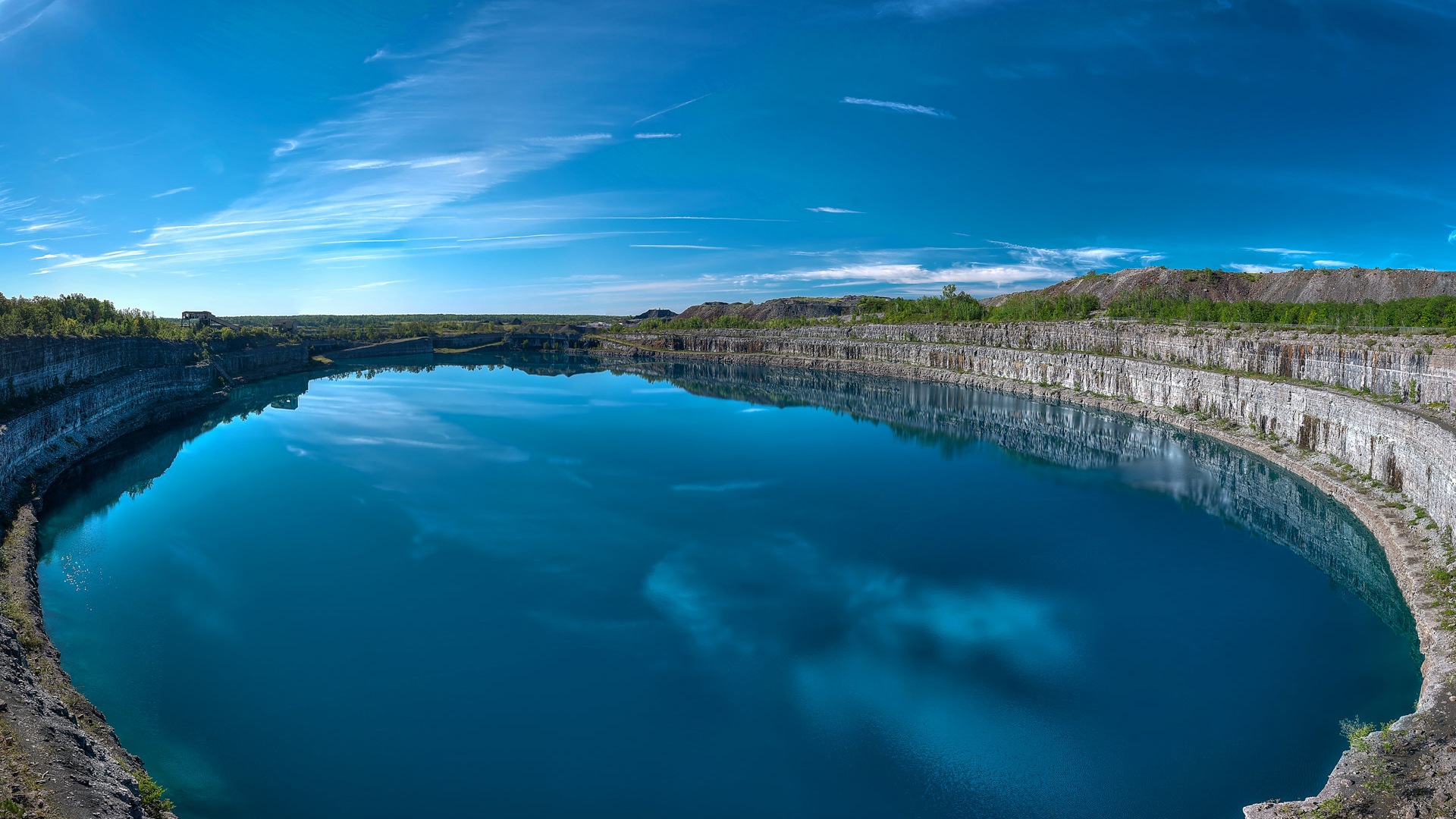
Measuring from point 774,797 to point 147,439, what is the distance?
44.6 m

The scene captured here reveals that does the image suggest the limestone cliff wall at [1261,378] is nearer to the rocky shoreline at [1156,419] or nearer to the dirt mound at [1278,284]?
the rocky shoreline at [1156,419]

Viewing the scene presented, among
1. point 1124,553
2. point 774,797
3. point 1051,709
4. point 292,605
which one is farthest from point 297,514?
→ point 1124,553

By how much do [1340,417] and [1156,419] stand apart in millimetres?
14814

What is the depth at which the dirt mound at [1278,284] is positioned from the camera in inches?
2697

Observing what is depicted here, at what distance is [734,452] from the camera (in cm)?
3969

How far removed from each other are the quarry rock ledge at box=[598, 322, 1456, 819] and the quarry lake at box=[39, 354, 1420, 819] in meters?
1.32

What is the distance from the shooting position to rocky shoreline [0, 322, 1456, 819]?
9.15 m

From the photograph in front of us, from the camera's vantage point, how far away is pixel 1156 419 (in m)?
43.6

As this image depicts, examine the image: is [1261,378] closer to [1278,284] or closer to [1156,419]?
[1156,419]

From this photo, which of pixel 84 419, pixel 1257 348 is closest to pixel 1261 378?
pixel 1257 348

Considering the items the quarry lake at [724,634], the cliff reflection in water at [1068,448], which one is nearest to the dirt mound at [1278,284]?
the cliff reflection in water at [1068,448]

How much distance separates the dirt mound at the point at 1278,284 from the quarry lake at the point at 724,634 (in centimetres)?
5321

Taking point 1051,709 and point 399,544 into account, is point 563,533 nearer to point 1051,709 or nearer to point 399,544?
point 399,544

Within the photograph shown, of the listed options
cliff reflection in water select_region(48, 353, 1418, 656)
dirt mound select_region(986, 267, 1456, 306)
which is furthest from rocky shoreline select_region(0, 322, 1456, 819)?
dirt mound select_region(986, 267, 1456, 306)
